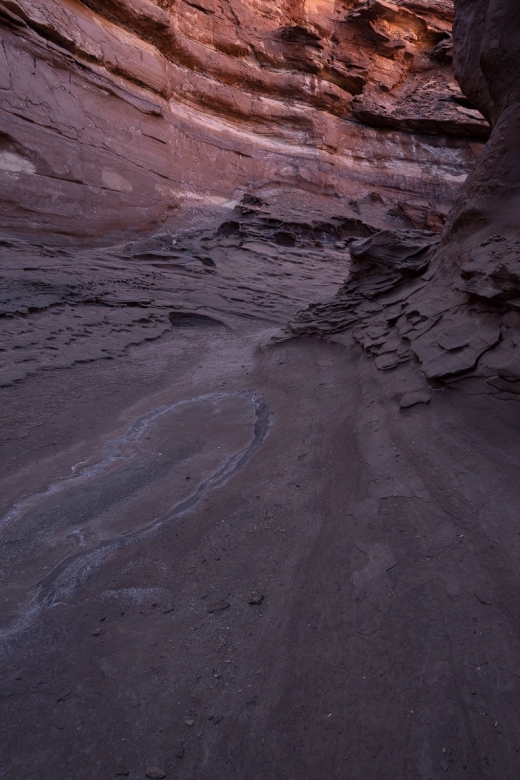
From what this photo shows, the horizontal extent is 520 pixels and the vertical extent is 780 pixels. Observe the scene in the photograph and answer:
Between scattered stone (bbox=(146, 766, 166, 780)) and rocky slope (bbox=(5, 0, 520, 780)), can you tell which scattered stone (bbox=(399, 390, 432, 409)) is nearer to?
rocky slope (bbox=(5, 0, 520, 780))

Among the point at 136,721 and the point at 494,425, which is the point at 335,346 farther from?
the point at 136,721

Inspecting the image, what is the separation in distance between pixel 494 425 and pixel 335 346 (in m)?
2.75

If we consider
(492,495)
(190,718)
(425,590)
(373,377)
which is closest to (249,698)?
(190,718)

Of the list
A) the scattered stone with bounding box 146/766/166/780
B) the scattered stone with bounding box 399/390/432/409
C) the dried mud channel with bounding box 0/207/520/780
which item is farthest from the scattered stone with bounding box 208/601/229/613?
the scattered stone with bounding box 399/390/432/409

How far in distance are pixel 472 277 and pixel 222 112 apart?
13024 mm

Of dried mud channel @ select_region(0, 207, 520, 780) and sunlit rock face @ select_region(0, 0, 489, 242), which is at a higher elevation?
sunlit rock face @ select_region(0, 0, 489, 242)

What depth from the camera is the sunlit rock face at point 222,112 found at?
9844mm

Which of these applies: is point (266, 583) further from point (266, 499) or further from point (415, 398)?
point (415, 398)

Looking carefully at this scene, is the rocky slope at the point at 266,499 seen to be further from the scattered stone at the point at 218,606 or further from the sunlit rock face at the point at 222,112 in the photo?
the sunlit rock face at the point at 222,112

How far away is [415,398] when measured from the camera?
3094mm

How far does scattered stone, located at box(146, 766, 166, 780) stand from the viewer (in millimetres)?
1594

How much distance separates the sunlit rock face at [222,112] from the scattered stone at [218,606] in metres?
8.71

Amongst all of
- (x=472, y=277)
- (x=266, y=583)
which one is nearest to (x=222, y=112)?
(x=472, y=277)

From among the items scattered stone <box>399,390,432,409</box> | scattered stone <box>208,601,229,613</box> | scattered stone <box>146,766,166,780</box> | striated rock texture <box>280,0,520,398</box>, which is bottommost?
scattered stone <box>146,766,166,780</box>
